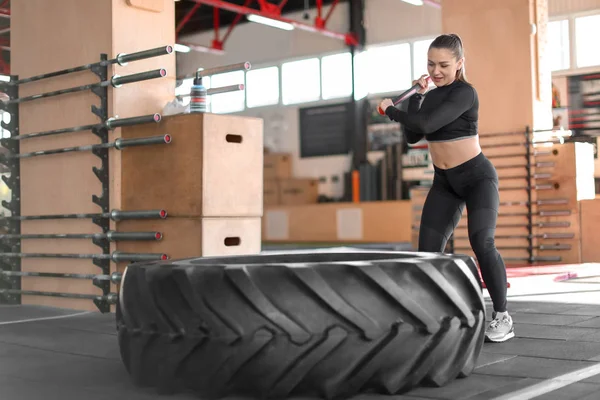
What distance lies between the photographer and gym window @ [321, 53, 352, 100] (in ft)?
53.5

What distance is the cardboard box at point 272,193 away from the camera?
1634cm

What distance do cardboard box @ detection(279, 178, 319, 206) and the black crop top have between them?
13296 mm

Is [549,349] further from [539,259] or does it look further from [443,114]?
[539,259]

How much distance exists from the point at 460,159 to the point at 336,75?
13746 mm

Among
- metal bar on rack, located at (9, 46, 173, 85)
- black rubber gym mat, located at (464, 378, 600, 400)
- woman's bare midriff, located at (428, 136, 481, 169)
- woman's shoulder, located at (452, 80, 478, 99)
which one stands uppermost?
metal bar on rack, located at (9, 46, 173, 85)

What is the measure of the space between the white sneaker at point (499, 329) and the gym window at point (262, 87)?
1485 centimetres

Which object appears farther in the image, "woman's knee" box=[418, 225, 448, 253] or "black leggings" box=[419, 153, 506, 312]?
"woman's knee" box=[418, 225, 448, 253]

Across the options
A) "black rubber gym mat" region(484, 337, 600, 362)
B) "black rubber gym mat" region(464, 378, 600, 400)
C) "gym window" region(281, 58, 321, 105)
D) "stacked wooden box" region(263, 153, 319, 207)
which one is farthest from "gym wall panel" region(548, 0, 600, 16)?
"black rubber gym mat" region(464, 378, 600, 400)

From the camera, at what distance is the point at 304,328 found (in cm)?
198

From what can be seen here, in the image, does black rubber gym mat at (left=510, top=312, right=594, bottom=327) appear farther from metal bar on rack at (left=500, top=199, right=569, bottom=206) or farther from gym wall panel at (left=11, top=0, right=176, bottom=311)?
metal bar on rack at (left=500, top=199, right=569, bottom=206)

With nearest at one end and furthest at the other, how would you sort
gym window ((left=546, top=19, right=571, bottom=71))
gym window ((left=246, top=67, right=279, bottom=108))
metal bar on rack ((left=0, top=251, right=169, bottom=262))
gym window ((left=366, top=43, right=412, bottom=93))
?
metal bar on rack ((left=0, top=251, right=169, bottom=262))
gym window ((left=546, top=19, right=571, bottom=71))
gym window ((left=366, top=43, right=412, bottom=93))
gym window ((left=246, top=67, right=279, bottom=108))

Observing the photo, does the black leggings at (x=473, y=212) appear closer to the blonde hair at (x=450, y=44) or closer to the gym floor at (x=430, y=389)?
the gym floor at (x=430, y=389)

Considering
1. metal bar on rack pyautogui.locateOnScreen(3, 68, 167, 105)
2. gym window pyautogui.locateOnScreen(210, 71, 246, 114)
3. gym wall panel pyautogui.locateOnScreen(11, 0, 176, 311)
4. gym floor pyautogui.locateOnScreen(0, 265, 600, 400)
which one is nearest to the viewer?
gym floor pyautogui.locateOnScreen(0, 265, 600, 400)

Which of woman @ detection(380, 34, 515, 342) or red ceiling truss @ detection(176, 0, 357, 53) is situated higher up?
red ceiling truss @ detection(176, 0, 357, 53)
